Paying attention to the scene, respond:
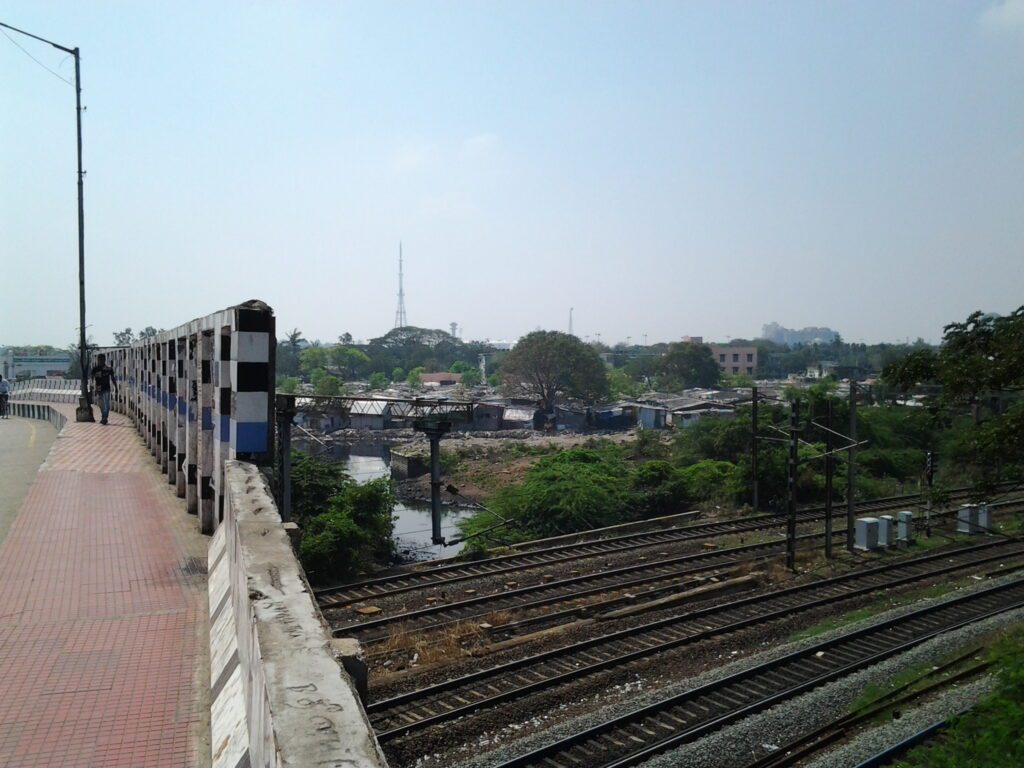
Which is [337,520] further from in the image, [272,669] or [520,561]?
[272,669]

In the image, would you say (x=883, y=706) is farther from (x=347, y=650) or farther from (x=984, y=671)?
(x=347, y=650)

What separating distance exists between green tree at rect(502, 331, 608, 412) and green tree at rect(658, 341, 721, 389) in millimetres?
21859

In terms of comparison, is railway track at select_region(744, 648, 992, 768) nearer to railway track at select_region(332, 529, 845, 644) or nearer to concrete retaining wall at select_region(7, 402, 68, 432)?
→ railway track at select_region(332, 529, 845, 644)

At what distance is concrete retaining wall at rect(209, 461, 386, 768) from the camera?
189 centimetres

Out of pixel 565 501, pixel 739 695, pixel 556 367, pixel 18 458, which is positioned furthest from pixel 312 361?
pixel 739 695

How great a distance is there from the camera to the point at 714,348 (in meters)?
120

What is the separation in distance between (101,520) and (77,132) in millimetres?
12370

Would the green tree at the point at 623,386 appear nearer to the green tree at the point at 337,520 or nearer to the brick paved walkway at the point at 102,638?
the green tree at the point at 337,520

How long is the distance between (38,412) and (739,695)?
24878 mm

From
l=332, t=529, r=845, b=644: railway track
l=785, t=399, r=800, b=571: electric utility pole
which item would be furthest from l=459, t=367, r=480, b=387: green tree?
l=785, t=399, r=800, b=571: electric utility pole

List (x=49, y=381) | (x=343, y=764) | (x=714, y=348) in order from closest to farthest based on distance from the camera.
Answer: (x=343, y=764) < (x=49, y=381) < (x=714, y=348)

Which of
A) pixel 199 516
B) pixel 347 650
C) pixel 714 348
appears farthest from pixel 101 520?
pixel 714 348

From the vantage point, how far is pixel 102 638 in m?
4.35

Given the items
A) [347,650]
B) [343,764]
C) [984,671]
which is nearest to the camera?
[343,764]
